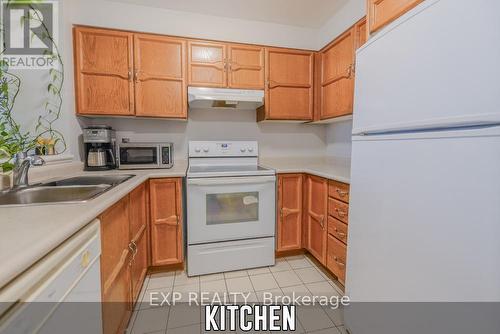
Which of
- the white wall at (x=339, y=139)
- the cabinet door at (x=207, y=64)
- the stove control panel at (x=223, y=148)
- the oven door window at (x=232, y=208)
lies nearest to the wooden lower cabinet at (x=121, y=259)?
the oven door window at (x=232, y=208)

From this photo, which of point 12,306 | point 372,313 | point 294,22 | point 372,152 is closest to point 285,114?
point 294,22

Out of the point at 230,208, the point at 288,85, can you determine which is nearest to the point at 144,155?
the point at 230,208

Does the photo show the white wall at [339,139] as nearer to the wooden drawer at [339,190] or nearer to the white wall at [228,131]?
the white wall at [228,131]

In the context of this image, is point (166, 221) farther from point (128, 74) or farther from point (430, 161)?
point (430, 161)

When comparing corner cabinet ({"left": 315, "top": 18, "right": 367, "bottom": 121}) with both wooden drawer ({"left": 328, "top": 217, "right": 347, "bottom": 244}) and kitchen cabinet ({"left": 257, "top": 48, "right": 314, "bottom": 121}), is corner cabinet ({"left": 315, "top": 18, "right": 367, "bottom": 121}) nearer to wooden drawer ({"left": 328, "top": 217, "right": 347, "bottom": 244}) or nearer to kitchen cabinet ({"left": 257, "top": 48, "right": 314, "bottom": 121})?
kitchen cabinet ({"left": 257, "top": 48, "right": 314, "bottom": 121})

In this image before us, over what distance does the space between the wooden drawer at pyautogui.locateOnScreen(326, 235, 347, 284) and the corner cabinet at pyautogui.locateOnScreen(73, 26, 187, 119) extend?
167cm

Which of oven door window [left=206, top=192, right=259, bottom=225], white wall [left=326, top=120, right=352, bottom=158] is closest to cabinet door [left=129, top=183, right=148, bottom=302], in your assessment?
oven door window [left=206, top=192, right=259, bottom=225]

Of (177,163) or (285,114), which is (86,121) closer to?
(177,163)

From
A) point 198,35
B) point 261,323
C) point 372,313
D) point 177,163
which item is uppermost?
point 198,35

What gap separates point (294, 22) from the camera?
7.98 feet

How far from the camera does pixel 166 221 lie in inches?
75.5

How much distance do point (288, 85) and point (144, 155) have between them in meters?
1.52

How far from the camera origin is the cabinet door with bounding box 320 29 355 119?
1.89 m

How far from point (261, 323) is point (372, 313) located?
67 centimetres
